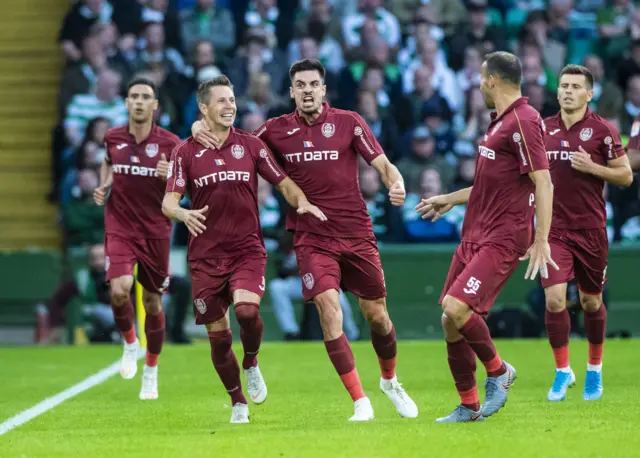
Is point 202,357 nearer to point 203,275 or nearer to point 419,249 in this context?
point 419,249

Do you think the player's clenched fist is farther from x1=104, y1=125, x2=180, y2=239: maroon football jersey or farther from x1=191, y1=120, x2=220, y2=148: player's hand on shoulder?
x1=191, y1=120, x2=220, y2=148: player's hand on shoulder

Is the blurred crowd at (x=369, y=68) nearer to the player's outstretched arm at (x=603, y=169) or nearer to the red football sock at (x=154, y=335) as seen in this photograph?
the red football sock at (x=154, y=335)

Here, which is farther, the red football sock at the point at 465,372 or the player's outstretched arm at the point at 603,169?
the player's outstretched arm at the point at 603,169

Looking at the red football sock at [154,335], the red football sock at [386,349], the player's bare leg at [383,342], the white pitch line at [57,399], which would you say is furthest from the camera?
the red football sock at [154,335]

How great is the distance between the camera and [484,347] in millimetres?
8984

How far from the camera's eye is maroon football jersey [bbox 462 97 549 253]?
350 inches

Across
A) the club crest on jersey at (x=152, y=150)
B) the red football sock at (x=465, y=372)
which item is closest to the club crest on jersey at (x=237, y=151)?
the red football sock at (x=465, y=372)

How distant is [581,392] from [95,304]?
839cm

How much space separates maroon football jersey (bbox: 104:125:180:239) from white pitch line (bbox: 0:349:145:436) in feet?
5.16

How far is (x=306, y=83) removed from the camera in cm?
995

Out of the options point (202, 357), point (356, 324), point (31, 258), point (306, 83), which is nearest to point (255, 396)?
point (306, 83)

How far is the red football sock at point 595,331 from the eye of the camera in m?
11.4

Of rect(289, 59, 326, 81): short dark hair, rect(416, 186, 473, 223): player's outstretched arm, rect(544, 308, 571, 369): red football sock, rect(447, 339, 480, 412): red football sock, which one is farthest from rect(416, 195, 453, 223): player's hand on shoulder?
rect(544, 308, 571, 369): red football sock

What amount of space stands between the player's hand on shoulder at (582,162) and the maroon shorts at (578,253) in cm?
55
